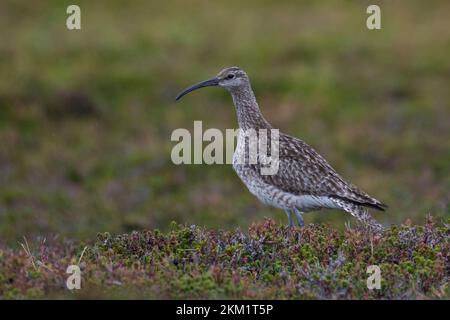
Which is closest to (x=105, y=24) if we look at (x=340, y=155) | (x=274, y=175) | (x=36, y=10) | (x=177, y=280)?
(x=36, y=10)

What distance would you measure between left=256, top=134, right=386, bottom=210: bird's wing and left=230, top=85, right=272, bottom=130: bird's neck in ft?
2.20

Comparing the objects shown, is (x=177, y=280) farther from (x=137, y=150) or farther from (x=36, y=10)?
(x=36, y=10)

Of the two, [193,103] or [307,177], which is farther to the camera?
[193,103]

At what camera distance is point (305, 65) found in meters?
23.5

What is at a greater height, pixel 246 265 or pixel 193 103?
pixel 193 103

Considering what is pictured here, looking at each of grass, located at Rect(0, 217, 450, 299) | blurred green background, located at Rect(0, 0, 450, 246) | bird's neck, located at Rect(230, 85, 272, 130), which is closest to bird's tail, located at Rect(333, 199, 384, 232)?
grass, located at Rect(0, 217, 450, 299)

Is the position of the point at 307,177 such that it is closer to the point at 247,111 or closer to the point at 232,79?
the point at 247,111

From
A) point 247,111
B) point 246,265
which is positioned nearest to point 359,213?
point 246,265

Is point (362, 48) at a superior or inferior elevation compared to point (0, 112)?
superior

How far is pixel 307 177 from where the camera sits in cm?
1067

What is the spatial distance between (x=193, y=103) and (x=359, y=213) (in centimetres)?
1200

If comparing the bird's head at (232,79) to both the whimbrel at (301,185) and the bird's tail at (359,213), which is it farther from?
the bird's tail at (359,213)

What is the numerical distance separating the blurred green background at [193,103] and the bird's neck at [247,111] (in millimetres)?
3392
